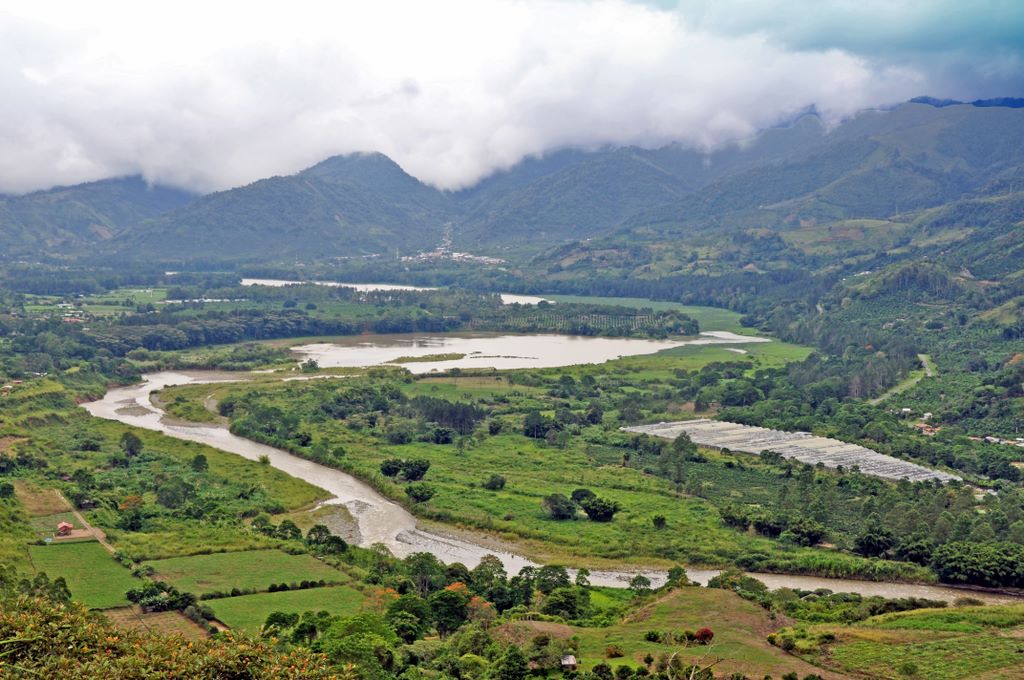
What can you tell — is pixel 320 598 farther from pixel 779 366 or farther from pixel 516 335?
pixel 516 335

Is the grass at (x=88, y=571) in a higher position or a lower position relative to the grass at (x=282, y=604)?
higher

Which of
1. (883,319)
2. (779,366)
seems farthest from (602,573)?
(883,319)

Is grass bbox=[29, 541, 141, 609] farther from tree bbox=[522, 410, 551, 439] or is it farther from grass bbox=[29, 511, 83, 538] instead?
tree bbox=[522, 410, 551, 439]

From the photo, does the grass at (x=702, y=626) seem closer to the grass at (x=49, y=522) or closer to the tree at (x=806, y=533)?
the tree at (x=806, y=533)

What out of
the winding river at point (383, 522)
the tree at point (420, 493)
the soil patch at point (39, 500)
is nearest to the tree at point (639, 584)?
the winding river at point (383, 522)

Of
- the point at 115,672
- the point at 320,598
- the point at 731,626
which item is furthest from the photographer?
the point at 320,598

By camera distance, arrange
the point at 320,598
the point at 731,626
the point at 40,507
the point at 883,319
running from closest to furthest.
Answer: the point at 731,626 < the point at 320,598 < the point at 40,507 < the point at 883,319
